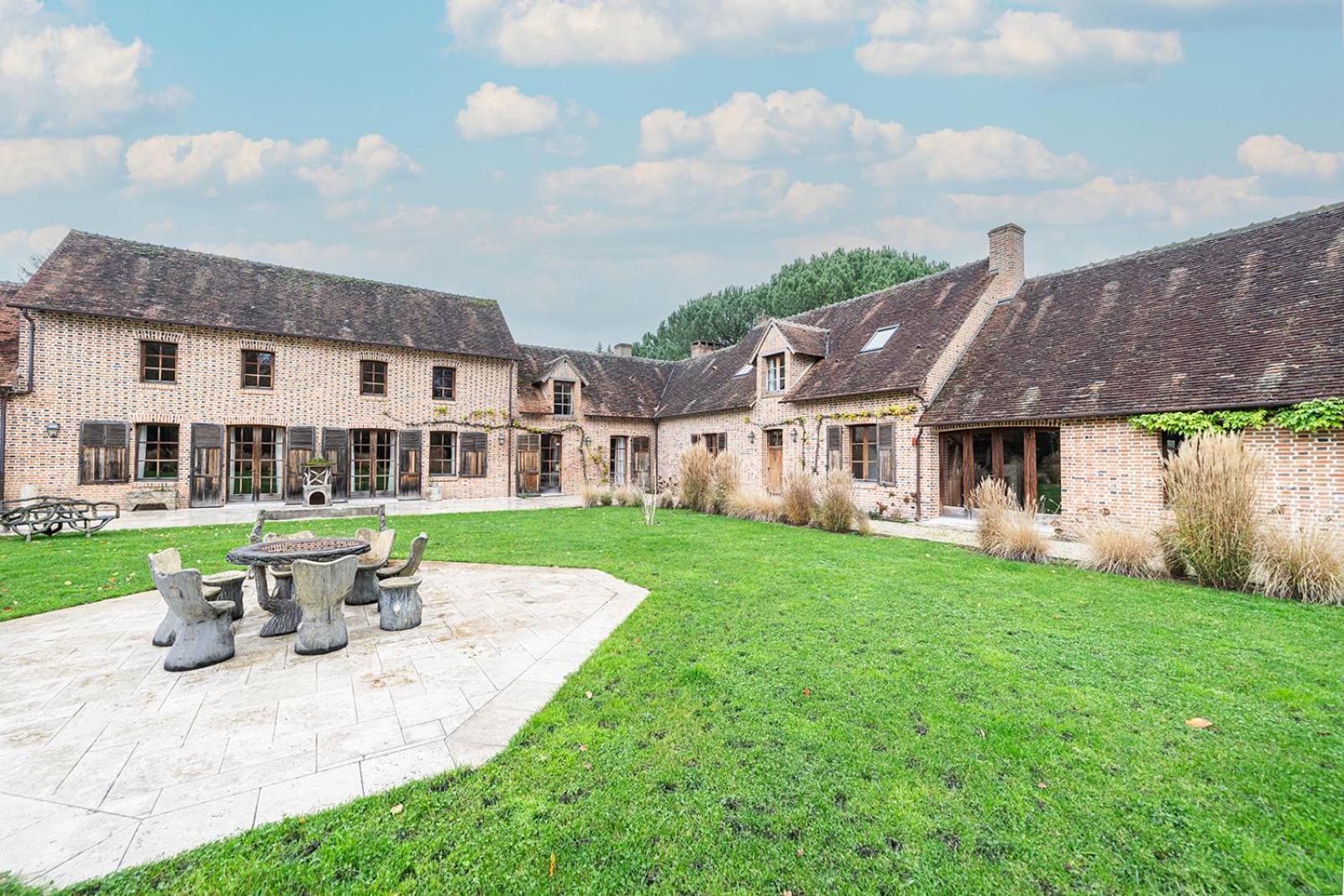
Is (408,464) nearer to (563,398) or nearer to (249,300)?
(563,398)

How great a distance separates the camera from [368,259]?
21922mm

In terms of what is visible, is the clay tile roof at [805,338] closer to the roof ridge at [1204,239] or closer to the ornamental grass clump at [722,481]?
the ornamental grass clump at [722,481]

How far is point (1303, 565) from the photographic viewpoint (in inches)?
221

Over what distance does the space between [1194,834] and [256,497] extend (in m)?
19.4

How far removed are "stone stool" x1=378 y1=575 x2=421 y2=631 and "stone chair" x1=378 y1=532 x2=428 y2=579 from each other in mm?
551

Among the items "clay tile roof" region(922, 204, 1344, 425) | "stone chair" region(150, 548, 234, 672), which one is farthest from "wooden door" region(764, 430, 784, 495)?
"stone chair" region(150, 548, 234, 672)

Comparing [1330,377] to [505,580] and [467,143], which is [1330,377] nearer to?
[505,580]

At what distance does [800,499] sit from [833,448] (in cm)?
346

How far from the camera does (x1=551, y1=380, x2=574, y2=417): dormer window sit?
20.1 metres

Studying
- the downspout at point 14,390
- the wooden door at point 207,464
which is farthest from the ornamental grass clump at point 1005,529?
the downspout at point 14,390

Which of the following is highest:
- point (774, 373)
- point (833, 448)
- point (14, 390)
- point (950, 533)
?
point (774, 373)

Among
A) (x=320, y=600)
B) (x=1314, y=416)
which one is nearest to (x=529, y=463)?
(x=320, y=600)

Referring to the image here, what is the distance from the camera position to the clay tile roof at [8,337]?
12711 mm

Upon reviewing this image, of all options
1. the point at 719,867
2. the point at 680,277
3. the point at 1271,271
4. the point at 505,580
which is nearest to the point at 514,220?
the point at 680,277
